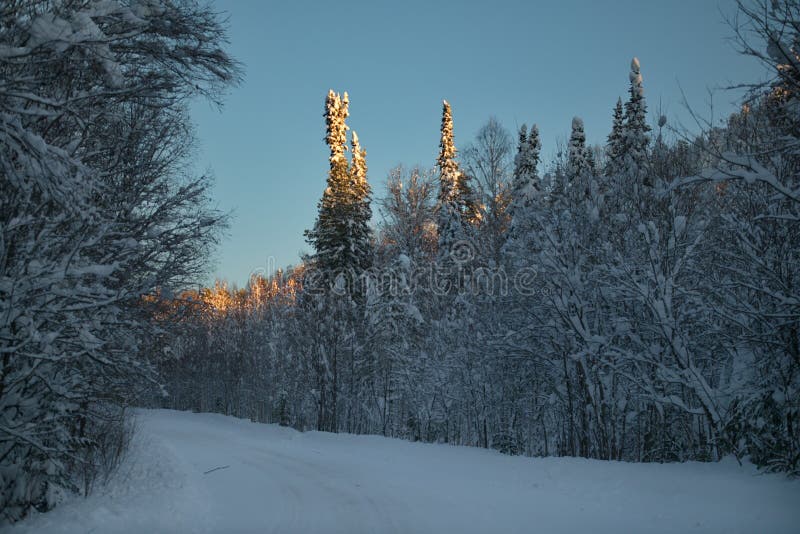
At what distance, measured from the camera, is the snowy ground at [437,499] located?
22.3 ft

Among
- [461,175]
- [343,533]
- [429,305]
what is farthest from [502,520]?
[461,175]

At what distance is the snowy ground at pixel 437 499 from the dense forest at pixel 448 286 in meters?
0.85

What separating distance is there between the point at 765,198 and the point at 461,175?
23504 millimetres

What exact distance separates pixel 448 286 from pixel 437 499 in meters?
12.9

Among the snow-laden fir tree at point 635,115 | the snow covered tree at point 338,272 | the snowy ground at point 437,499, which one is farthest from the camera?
the snow covered tree at point 338,272

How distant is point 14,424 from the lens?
5457 millimetres

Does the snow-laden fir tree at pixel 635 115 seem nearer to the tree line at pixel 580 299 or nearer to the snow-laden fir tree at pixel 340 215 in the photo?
the tree line at pixel 580 299

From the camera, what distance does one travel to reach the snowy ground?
6801mm

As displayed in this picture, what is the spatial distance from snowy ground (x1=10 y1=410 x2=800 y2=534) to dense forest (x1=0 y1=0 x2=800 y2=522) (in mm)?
850

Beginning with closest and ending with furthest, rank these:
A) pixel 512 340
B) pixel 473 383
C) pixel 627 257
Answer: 1. pixel 627 257
2. pixel 512 340
3. pixel 473 383

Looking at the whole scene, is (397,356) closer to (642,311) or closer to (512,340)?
(512,340)

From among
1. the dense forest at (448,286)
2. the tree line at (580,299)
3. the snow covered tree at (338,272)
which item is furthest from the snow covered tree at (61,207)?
the snow covered tree at (338,272)

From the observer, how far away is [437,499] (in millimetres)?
9211

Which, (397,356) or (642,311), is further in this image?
(397,356)
